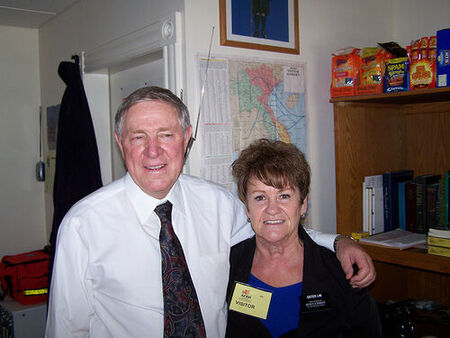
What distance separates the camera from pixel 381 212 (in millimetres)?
2527

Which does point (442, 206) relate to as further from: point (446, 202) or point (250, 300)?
point (250, 300)

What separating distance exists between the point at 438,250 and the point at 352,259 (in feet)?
2.51

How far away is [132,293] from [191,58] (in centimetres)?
112

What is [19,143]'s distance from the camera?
346cm

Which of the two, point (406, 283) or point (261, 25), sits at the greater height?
point (261, 25)

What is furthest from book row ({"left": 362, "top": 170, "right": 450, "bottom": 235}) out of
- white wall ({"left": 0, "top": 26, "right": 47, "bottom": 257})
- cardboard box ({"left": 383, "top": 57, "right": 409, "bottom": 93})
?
white wall ({"left": 0, "top": 26, "right": 47, "bottom": 257})

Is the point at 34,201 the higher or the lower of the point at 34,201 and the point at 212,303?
the higher

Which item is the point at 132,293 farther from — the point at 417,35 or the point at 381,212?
the point at 417,35

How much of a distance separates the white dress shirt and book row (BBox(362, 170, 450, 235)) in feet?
4.26

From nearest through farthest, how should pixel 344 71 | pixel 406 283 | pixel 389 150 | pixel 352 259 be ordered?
1. pixel 352 259
2. pixel 344 71
3. pixel 389 150
4. pixel 406 283

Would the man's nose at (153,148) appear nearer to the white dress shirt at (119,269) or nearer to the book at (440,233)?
the white dress shirt at (119,269)

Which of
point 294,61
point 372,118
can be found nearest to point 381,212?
point 372,118

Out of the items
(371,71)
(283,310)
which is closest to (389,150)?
(371,71)

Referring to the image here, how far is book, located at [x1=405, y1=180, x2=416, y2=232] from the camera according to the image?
8.13 ft
